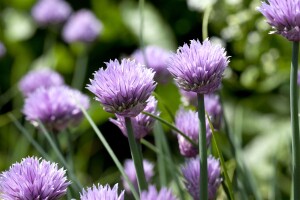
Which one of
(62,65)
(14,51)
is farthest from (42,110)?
(14,51)

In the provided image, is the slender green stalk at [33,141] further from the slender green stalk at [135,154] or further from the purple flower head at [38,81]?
the purple flower head at [38,81]

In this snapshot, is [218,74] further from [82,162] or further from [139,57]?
[82,162]

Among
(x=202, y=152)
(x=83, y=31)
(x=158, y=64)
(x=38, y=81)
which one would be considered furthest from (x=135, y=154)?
(x=83, y=31)

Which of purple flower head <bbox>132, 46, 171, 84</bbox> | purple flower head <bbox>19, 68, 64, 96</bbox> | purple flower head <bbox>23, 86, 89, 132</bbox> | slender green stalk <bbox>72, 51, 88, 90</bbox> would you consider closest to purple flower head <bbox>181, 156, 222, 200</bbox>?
purple flower head <bbox>23, 86, 89, 132</bbox>

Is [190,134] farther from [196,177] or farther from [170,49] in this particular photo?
[170,49]

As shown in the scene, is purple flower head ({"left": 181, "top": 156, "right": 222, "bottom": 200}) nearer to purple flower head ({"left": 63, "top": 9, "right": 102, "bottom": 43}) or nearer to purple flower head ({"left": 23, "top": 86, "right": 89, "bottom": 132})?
purple flower head ({"left": 23, "top": 86, "right": 89, "bottom": 132})

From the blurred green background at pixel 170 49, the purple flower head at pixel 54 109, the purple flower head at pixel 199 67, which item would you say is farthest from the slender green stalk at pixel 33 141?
the blurred green background at pixel 170 49
